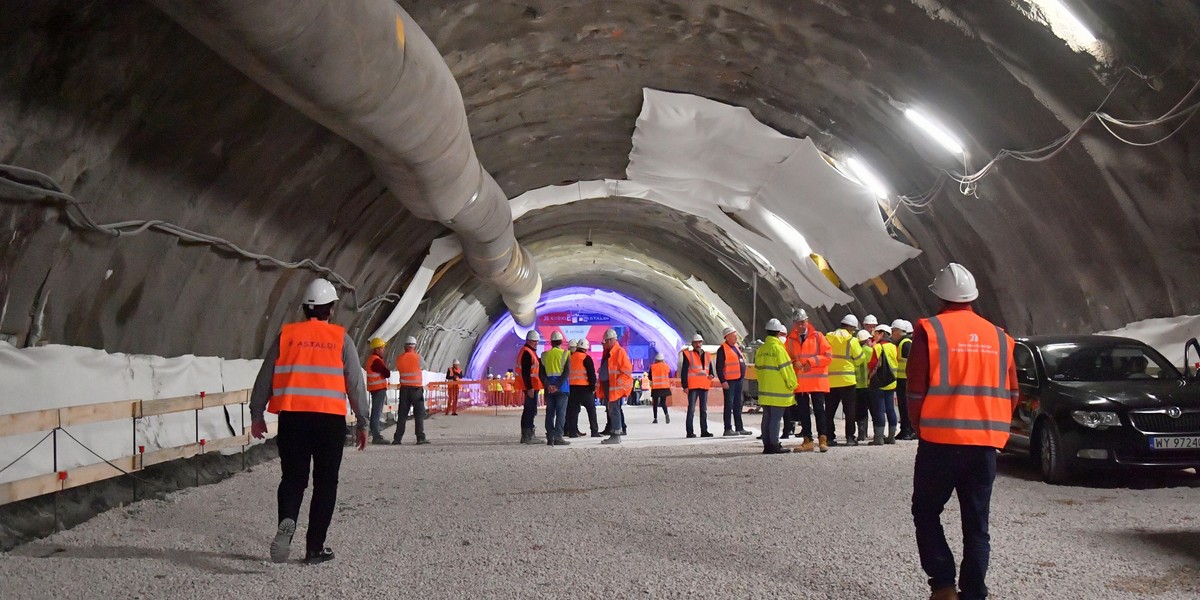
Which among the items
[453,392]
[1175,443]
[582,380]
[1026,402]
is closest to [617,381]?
[582,380]

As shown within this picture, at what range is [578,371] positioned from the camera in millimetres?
14781

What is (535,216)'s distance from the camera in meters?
20.5

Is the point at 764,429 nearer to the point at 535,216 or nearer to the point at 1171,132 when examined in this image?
the point at 1171,132

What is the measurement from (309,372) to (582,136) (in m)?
9.52

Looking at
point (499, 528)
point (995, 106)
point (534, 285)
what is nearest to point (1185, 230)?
point (995, 106)

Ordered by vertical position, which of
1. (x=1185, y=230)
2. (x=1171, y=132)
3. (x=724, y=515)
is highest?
(x=1171, y=132)

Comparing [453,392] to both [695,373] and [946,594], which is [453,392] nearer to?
[695,373]

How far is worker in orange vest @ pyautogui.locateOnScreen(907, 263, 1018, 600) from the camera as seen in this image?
14.4ft

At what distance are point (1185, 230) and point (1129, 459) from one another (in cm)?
216

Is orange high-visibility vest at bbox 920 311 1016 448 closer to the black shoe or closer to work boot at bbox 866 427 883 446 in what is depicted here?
the black shoe

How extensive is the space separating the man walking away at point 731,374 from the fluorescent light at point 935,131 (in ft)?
15.3

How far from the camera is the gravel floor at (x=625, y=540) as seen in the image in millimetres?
4918

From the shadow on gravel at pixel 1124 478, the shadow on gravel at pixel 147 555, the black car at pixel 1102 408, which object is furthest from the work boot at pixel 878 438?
the shadow on gravel at pixel 147 555

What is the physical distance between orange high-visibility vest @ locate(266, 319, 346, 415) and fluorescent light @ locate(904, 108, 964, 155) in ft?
24.6
